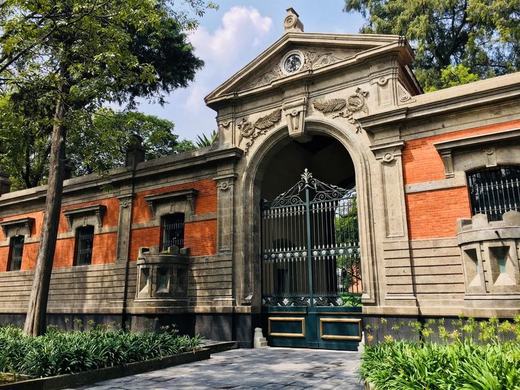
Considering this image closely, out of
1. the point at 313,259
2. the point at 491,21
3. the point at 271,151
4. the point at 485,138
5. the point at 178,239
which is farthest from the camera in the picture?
the point at 491,21

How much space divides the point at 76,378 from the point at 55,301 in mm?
10521

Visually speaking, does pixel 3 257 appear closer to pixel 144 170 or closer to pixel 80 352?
pixel 144 170

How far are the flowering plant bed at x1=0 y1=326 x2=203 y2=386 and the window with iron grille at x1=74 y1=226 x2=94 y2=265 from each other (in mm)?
6896

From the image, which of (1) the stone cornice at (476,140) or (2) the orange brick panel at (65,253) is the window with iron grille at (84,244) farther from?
(1) the stone cornice at (476,140)

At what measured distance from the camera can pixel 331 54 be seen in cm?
1234

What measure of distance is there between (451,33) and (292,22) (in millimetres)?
14731

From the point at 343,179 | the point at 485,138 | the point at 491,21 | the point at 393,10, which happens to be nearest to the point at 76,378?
the point at 485,138

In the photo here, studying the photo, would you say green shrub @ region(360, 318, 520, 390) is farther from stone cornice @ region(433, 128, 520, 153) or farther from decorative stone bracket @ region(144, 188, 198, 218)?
decorative stone bracket @ region(144, 188, 198, 218)

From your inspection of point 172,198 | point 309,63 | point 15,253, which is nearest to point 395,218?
point 309,63

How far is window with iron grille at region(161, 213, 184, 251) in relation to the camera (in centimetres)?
1439

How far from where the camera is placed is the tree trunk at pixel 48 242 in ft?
35.7

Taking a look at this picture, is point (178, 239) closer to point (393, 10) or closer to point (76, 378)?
point (76, 378)

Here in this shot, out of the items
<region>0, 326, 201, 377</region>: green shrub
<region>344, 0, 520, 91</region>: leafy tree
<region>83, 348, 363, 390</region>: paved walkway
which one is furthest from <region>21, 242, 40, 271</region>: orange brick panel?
<region>344, 0, 520, 91</region>: leafy tree

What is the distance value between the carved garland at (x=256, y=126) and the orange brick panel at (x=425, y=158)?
14.0 ft
